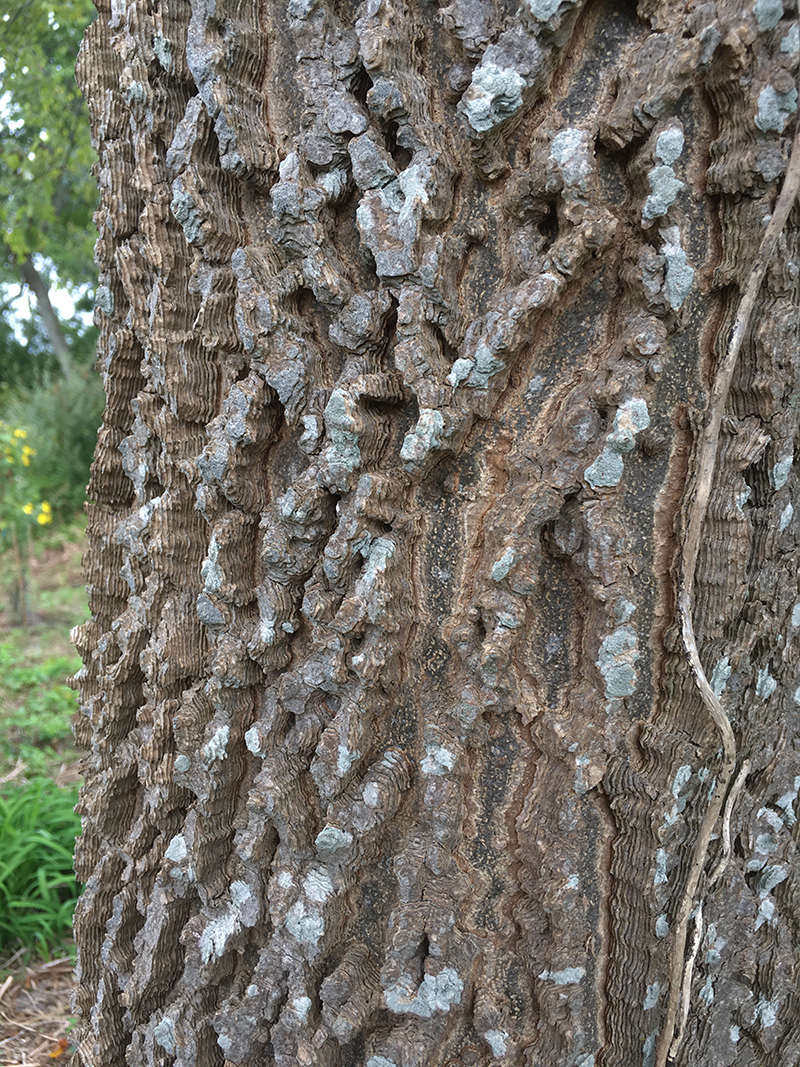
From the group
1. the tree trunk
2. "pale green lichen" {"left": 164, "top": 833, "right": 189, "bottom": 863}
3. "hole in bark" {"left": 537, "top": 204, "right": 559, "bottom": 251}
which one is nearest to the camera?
"hole in bark" {"left": 537, "top": 204, "right": 559, "bottom": 251}

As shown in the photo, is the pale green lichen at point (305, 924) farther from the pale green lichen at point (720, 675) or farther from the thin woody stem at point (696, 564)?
the pale green lichen at point (720, 675)

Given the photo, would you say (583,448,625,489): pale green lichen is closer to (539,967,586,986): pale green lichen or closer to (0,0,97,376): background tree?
(539,967,586,986): pale green lichen

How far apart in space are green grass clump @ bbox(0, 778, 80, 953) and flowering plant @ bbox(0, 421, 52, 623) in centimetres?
283

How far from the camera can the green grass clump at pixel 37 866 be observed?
82.9 inches

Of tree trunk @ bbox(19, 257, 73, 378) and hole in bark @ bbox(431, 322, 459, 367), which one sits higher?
tree trunk @ bbox(19, 257, 73, 378)

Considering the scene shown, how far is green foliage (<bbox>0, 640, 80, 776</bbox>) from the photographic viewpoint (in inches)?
124

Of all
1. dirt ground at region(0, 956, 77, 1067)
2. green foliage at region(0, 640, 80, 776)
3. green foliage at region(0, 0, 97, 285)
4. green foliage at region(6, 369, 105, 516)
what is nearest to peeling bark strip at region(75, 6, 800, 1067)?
dirt ground at region(0, 956, 77, 1067)

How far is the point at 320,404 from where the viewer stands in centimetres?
98

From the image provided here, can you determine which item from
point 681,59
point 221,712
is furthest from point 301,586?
point 681,59

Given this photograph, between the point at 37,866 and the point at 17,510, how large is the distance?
360 cm

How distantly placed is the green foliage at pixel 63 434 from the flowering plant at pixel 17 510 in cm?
143

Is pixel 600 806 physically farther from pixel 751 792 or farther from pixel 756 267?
pixel 756 267

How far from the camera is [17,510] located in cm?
526

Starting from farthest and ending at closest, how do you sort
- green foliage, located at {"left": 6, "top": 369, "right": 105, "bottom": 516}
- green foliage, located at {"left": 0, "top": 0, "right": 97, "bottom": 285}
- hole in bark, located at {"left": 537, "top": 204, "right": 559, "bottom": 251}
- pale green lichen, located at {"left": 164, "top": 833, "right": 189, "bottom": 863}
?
green foliage, located at {"left": 6, "top": 369, "right": 105, "bottom": 516} < green foliage, located at {"left": 0, "top": 0, "right": 97, "bottom": 285} < pale green lichen, located at {"left": 164, "top": 833, "right": 189, "bottom": 863} < hole in bark, located at {"left": 537, "top": 204, "right": 559, "bottom": 251}
